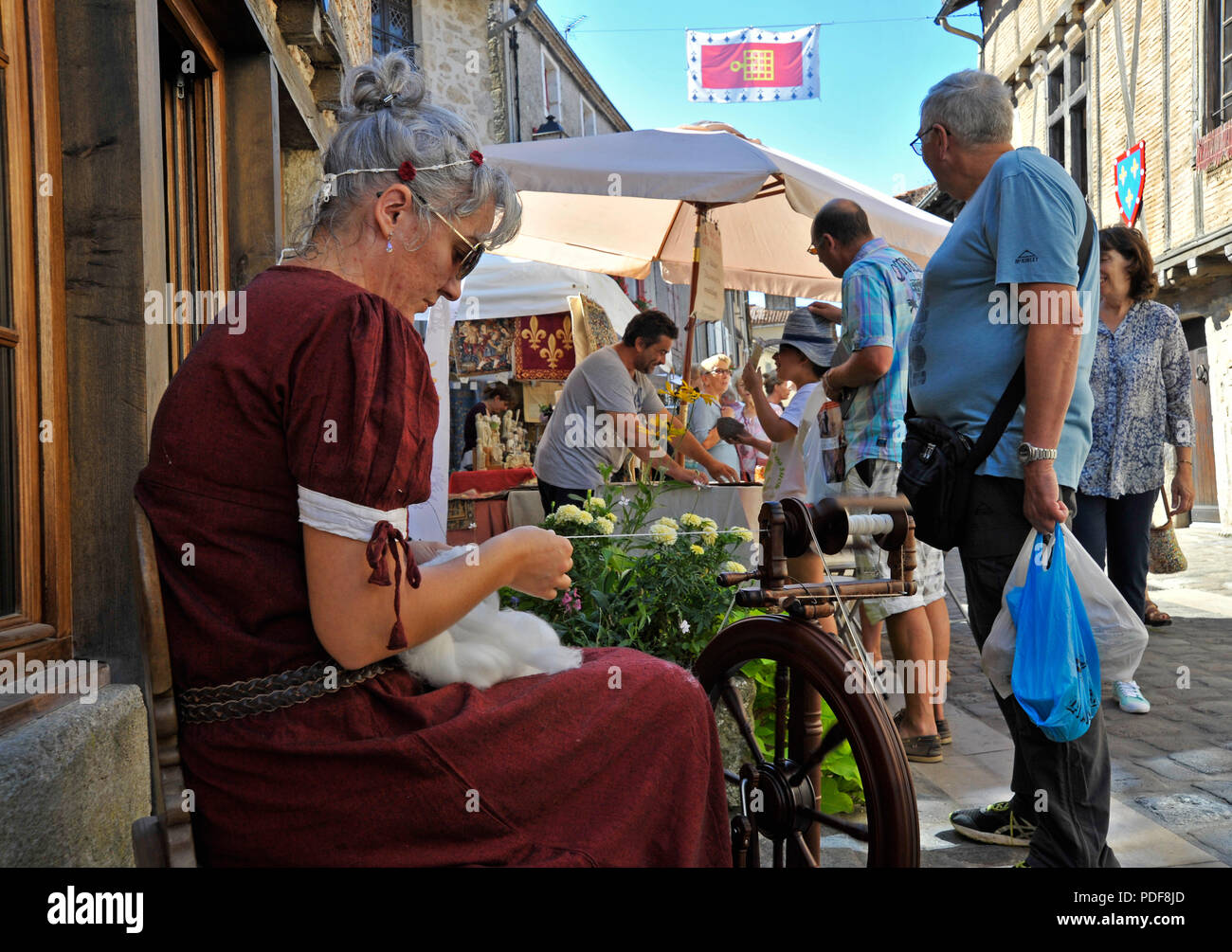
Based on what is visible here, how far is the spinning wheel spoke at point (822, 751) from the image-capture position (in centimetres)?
183

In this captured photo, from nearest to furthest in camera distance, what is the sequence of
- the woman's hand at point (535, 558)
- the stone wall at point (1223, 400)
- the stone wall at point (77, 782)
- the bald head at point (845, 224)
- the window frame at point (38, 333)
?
the woman's hand at point (535, 558)
the stone wall at point (77, 782)
the window frame at point (38, 333)
the bald head at point (845, 224)
the stone wall at point (1223, 400)

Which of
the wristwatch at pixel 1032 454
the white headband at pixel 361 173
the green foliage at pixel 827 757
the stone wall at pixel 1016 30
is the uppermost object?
the stone wall at pixel 1016 30

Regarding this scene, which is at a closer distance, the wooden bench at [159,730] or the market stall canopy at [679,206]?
the wooden bench at [159,730]

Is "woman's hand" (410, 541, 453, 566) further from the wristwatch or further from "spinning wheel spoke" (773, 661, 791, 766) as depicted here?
the wristwatch

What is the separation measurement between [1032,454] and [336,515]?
1707mm

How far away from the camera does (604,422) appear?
5.57 meters

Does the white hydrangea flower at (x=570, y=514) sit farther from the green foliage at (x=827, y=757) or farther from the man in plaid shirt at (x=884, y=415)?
the man in plaid shirt at (x=884, y=415)

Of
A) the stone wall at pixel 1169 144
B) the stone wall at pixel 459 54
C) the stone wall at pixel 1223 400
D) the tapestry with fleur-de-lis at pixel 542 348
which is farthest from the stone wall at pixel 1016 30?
the tapestry with fleur-de-lis at pixel 542 348

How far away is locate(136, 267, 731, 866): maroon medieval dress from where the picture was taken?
4.24 ft

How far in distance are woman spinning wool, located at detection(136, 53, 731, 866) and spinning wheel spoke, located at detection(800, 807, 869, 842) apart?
468mm

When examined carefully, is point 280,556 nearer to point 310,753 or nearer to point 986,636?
point 310,753

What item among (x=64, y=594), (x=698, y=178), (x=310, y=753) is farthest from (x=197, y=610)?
(x=698, y=178)

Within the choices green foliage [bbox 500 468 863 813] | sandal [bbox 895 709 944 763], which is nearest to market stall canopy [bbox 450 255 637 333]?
green foliage [bbox 500 468 863 813]

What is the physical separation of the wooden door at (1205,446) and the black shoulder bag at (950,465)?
43.1 feet
